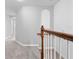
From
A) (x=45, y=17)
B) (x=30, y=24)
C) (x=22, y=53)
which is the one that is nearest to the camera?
(x=22, y=53)

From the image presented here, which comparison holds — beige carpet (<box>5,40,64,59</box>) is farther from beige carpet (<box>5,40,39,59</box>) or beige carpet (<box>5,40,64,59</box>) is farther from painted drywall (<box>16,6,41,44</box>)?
painted drywall (<box>16,6,41,44</box>)

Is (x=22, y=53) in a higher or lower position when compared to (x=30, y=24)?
lower

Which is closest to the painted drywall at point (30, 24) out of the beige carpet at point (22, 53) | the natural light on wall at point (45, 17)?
the natural light on wall at point (45, 17)

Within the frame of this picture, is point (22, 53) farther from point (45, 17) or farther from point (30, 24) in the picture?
point (45, 17)

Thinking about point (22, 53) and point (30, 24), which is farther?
point (30, 24)

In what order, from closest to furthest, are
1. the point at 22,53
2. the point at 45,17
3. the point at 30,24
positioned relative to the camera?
the point at 22,53, the point at 30,24, the point at 45,17

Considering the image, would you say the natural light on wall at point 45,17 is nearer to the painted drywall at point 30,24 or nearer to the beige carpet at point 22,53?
the painted drywall at point 30,24

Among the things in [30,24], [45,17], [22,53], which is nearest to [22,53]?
[22,53]

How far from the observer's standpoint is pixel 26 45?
Answer: 7785 millimetres

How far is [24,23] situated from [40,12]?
116 cm

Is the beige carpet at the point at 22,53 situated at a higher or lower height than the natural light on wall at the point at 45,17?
lower

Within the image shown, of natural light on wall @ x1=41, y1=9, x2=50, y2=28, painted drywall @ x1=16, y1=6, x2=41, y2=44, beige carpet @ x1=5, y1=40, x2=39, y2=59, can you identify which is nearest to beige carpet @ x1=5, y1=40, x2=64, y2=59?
beige carpet @ x1=5, y1=40, x2=39, y2=59
